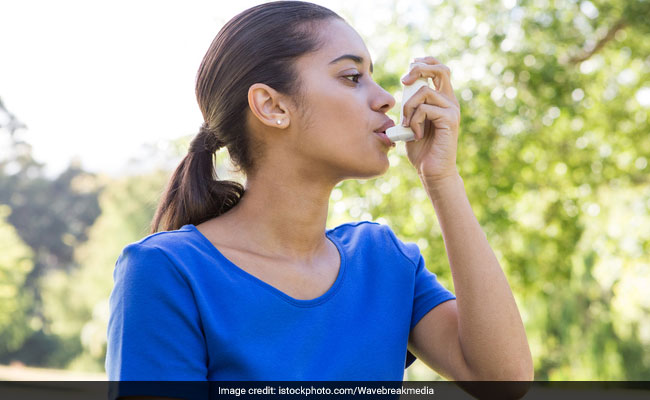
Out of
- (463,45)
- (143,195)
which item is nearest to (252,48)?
→ (463,45)

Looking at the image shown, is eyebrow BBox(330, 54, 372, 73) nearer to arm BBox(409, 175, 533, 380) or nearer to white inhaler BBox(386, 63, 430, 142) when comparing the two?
white inhaler BBox(386, 63, 430, 142)

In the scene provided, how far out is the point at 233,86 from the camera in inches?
77.8

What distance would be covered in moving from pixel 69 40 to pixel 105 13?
16.1ft

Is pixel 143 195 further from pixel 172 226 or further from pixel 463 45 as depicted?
pixel 172 226

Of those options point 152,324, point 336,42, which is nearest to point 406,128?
point 336,42

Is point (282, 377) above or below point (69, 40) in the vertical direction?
below

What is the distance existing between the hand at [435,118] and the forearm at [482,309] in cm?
14

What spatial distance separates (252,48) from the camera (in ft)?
6.39

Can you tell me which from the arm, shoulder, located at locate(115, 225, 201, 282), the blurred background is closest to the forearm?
the arm

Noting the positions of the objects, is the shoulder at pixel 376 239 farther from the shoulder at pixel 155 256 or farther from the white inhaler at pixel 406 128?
the shoulder at pixel 155 256

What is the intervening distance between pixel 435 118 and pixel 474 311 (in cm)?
57

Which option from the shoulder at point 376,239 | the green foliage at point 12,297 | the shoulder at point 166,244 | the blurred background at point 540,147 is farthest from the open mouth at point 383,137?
the green foliage at point 12,297

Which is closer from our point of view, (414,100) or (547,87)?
(414,100)

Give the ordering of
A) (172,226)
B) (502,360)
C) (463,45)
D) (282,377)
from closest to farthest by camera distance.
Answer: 1. (282,377)
2. (502,360)
3. (172,226)
4. (463,45)
